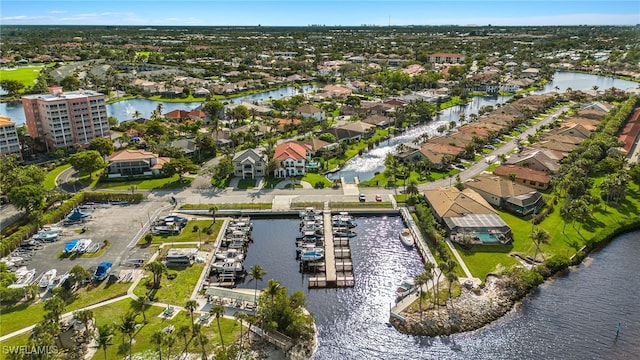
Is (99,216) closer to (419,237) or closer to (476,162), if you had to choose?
(419,237)

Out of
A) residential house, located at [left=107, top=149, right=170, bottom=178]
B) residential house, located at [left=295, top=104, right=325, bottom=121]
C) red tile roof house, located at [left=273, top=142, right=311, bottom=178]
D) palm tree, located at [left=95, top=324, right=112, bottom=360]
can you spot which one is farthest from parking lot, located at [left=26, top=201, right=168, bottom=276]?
residential house, located at [left=295, top=104, right=325, bottom=121]

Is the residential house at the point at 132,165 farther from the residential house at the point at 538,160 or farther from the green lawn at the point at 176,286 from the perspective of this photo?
the residential house at the point at 538,160

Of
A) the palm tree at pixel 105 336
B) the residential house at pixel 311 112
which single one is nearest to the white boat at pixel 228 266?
the palm tree at pixel 105 336

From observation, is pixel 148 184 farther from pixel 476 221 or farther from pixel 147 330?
pixel 476 221

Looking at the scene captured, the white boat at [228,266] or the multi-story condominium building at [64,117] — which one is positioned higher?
the multi-story condominium building at [64,117]

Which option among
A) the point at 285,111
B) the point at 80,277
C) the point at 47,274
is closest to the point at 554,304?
the point at 80,277
